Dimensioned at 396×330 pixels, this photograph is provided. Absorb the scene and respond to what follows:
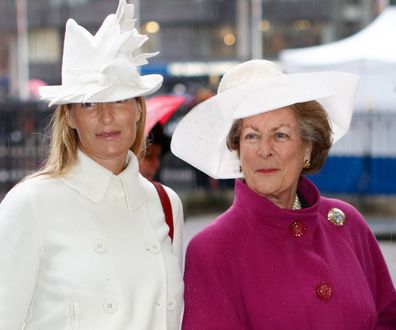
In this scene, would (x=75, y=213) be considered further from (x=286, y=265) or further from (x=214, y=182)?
(x=214, y=182)

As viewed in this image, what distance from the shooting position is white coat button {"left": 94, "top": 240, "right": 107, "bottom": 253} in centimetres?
287

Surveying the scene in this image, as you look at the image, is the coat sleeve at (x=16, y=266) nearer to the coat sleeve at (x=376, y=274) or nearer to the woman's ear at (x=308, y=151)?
the woman's ear at (x=308, y=151)

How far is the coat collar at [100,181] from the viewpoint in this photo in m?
2.96

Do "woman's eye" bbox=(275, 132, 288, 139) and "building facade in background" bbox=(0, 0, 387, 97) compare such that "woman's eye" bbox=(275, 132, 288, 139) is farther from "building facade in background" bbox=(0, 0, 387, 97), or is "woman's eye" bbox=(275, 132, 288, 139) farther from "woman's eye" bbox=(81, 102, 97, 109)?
"building facade in background" bbox=(0, 0, 387, 97)

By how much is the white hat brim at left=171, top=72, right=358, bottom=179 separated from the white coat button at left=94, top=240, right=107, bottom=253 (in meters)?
0.63

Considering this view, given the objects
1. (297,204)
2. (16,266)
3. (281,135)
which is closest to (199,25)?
(297,204)

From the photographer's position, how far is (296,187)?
3451 millimetres

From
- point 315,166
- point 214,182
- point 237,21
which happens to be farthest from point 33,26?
point 315,166

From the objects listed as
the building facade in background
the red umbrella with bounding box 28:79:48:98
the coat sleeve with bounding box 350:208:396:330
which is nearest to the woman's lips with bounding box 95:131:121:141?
the coat sleeve with bounding box 350:208:396:330

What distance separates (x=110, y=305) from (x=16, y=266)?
0.33m

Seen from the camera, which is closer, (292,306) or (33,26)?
(292,306)

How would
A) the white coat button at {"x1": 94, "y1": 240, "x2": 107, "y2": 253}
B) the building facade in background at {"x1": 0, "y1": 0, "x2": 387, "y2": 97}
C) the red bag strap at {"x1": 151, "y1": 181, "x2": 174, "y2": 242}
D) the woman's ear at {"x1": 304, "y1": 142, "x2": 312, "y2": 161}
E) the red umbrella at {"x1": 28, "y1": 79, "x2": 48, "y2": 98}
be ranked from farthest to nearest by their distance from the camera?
1. the building facade in background at {"x1": 0, "y1": 0, "x2": 387, "y2": 97}
2. the red umbrella at {"x1": 28, "y1": 79, "x2": 48, "y2": 98}
3. the woman's ear at {"x1": 304, "y1": 142, "x2": 312, "y2": 161}
4. the red bag strap at {"x1": 151, "y1": 181, "x2": 174, "y2": 242}
5. the white coat button at {"x1": 94, "y1": 240, "x2": 107, "y2": 253}

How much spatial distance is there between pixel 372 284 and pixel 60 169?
1.31m

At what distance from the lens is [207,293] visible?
3.05 metres
